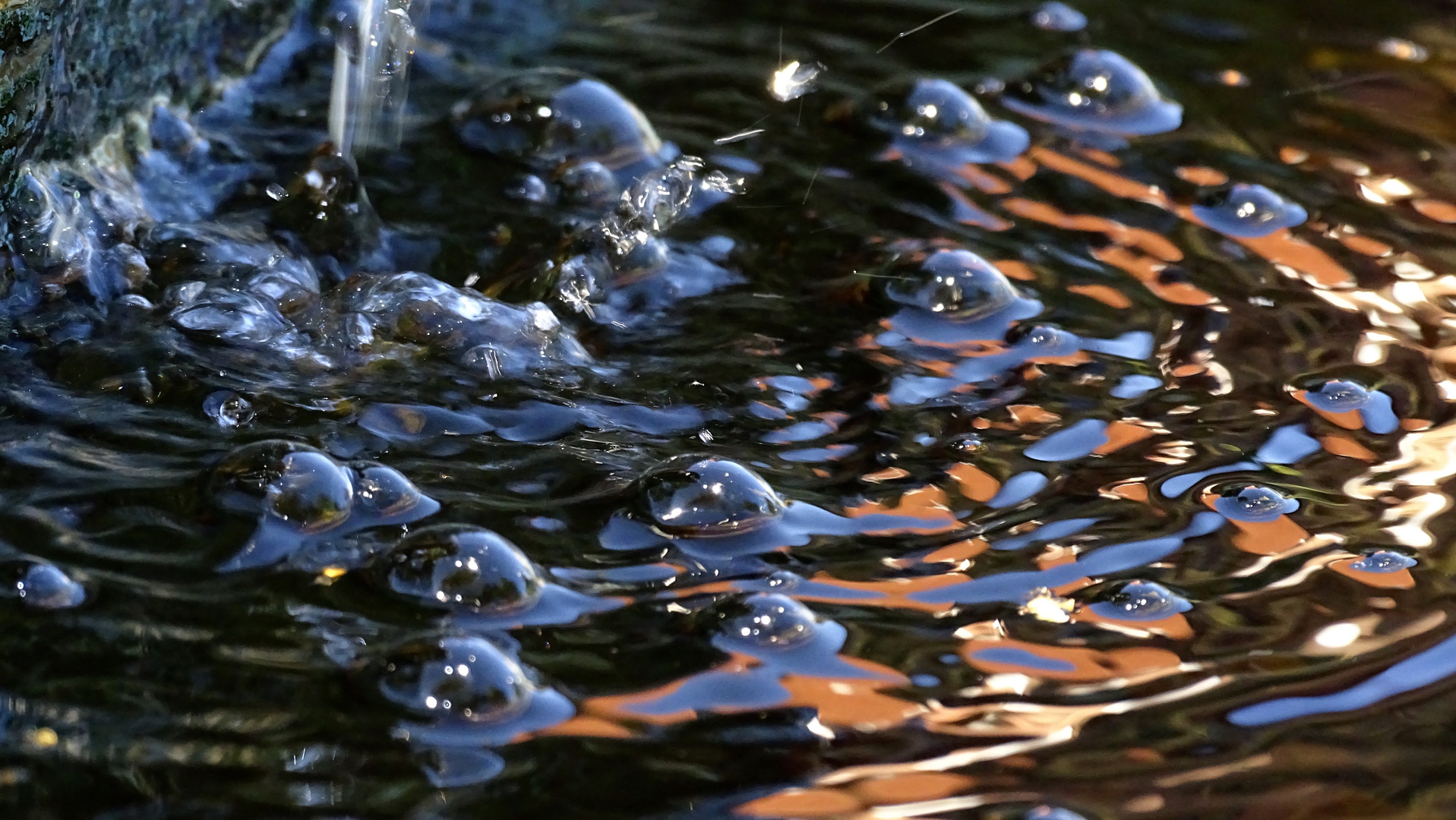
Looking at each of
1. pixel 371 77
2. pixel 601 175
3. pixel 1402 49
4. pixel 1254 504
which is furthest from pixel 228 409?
pixel 1402 49

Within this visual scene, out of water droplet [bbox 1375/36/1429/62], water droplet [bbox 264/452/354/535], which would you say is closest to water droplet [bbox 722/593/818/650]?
water droplet [bbox 264/452/354/535]

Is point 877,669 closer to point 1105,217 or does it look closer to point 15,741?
point 15,741

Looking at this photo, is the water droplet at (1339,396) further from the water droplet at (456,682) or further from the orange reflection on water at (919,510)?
the water droplet at (456,682)

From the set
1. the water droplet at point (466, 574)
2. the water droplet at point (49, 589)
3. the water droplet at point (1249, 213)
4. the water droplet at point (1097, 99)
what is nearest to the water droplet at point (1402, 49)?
the water droplet at point (1097, 99)

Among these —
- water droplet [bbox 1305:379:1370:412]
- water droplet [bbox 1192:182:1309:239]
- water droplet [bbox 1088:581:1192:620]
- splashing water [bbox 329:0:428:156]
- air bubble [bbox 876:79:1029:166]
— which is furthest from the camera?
air bubble [bbox 876:79:1029:166]

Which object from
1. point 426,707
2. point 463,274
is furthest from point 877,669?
point 463,274

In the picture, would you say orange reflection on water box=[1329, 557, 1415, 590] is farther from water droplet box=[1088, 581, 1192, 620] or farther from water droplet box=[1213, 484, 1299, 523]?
water droplet box=[1088, 581, 1192, 620]
